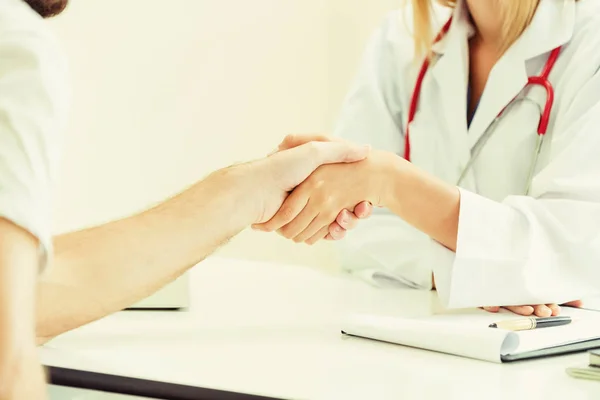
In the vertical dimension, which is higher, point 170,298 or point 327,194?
point 327,194

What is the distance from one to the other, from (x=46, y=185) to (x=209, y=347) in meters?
0.45

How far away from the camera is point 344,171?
1228 mm

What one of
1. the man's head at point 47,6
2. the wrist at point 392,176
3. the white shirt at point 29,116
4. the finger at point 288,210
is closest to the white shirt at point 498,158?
the wrist at point 392,176

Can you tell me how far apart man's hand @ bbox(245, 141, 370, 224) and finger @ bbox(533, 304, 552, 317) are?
13.3 inches

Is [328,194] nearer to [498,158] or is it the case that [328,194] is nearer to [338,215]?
[338,215]

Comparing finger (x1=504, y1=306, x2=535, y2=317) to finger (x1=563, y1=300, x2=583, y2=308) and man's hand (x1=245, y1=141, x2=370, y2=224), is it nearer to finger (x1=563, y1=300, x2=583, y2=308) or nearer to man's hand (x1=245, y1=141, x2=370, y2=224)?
finger (x1=563, y1=300, x2=583, y2=308)

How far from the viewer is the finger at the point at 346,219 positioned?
1281 mm

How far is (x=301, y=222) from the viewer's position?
124 cm

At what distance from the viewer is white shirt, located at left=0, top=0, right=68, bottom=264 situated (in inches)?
17.6

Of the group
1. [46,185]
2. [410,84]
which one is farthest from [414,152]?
[46,185]

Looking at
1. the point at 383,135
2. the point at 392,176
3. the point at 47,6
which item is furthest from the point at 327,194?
the point at 47,6

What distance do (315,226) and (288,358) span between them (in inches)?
Result: 18.2

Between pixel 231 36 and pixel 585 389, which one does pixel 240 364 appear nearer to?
pixel 585 389

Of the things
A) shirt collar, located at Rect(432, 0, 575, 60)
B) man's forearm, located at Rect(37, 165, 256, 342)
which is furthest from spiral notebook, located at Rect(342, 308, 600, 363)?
shirt collar, located at Rect(432, 0, 575, 60)
